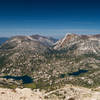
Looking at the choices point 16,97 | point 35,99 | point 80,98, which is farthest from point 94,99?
→ point 16,97

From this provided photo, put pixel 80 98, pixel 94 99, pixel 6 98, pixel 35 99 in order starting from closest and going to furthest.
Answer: pixel 6 98, pixel 35 99, pixel 94 99, pixel 80 98

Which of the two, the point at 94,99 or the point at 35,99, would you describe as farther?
the point at 94,99

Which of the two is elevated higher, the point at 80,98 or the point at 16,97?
the point at 16,97

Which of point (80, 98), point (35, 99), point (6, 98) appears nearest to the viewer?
point (6, 98)

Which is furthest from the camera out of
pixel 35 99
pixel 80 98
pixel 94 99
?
pixel 80 98

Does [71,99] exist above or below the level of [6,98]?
below

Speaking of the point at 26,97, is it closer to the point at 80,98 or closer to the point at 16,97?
the point at 16,97

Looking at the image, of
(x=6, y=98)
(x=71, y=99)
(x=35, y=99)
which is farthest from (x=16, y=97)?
(x=71, y=99)

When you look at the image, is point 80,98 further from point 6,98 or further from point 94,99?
point 6,98

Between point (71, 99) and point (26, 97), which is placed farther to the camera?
point (71, 99)
